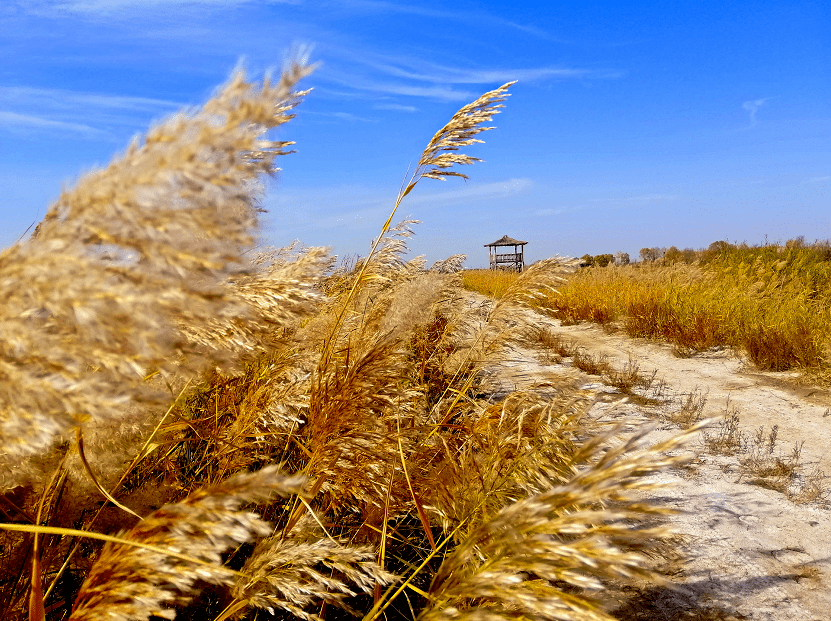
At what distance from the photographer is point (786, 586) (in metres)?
2.25

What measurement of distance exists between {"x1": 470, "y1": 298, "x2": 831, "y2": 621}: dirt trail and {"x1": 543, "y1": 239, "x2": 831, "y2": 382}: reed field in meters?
0.85

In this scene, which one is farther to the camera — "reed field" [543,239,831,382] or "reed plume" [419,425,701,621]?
"reed field" [543,239,831,382]

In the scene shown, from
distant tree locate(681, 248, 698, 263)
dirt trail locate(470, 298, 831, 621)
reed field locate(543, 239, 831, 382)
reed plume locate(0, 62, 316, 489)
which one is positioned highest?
distant tree locate(681, 248, 698, 263)

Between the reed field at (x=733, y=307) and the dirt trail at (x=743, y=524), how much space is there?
2.79 feet

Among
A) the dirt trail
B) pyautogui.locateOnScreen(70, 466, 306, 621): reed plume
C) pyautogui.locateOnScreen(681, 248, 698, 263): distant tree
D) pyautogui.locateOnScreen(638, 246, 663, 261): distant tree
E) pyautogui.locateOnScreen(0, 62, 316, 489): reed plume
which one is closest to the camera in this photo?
pyautogui.locateOnScreen(0, 62, 316, 489): reed plume

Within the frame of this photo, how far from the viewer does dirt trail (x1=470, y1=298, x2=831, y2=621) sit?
83.0 inches

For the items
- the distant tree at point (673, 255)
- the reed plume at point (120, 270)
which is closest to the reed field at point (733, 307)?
the reed plume at point (120, 270)

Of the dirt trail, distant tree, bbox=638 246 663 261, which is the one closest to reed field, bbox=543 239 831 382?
the dirt trail

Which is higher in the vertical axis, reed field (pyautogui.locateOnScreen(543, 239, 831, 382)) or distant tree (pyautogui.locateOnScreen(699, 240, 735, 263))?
distant tree (pyautogui.locateOnScreen(699, 240, 735, 263))

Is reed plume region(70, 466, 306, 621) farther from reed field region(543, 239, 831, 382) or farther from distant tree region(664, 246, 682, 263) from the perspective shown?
distant tree region(664, 246, 682, 263)

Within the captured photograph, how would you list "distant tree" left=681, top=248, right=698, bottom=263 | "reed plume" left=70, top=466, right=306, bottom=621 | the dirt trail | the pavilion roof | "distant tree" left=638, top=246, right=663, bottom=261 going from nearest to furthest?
"reed plume" left=70, top=466, right=306, bottom=621 → the dirt trail → "distant tree" left=681, top=248, right=698, bottom=263 → "distant tree" left=638, top=246, right=663, bottom=261 → the pavilion roof

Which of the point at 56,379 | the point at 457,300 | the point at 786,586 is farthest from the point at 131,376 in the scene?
the point at 457,300

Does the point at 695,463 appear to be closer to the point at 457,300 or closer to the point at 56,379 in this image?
the point at 457,300

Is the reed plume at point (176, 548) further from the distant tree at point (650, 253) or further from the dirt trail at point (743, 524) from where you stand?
the distant tree at point (650, 253)
